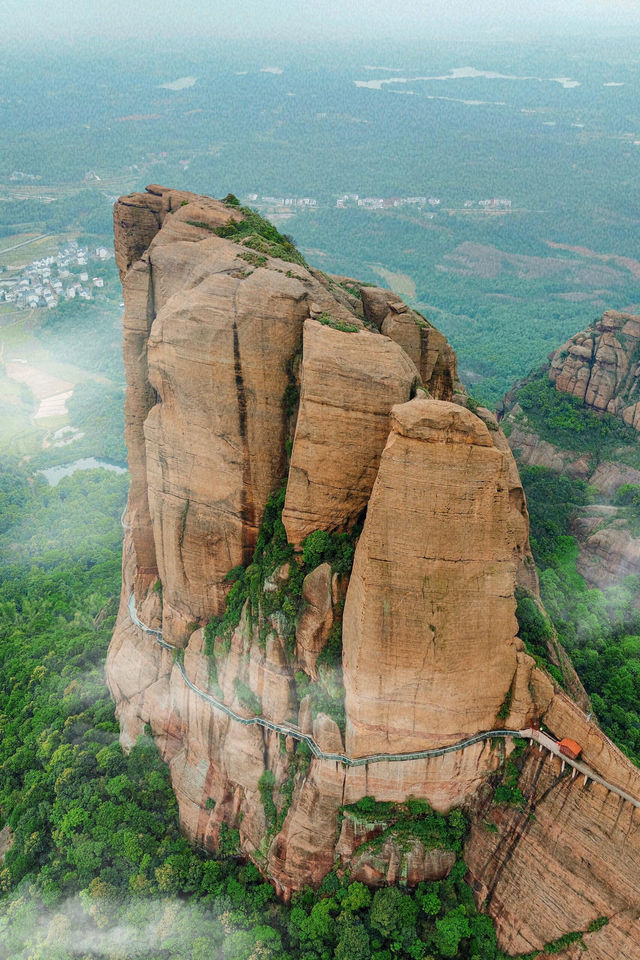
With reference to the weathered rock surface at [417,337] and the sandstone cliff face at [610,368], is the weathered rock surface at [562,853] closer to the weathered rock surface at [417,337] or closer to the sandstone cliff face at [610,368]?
the weathered rock surface at [417,337]

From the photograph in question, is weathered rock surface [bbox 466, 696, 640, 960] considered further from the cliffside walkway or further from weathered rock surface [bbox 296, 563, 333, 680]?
weathered rock surface [bbox 296, 563, 333, 680]

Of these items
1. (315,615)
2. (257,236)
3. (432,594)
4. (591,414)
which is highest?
(257,236)

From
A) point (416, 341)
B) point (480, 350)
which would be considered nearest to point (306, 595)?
point (416, 341)

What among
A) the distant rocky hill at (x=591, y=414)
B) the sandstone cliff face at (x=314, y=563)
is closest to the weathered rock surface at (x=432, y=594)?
the sandstone cliff face at (x=314, y=563)

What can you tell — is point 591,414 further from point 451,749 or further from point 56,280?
point 56,280

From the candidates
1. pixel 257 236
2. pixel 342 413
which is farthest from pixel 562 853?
pixel 257 236
